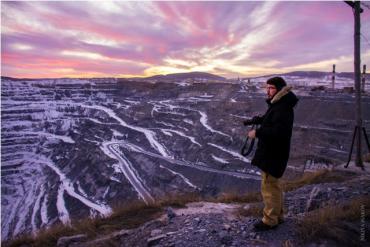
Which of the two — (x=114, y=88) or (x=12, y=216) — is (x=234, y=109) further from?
(x=114, y=88)

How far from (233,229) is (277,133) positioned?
5.27 ft

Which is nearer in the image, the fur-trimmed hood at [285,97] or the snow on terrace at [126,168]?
the fur-trimmed hood at [285,97]

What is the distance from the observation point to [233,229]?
5.29 meters

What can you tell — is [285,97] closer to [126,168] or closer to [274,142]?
[274,142]

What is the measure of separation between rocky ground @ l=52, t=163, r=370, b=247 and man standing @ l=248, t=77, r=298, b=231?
259 millimetres

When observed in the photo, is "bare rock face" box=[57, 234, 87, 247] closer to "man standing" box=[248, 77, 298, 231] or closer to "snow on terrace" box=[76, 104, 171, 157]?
"man standing" box=[248, 77, 298, 231]

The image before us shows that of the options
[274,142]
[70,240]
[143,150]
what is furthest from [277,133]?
[143,150]

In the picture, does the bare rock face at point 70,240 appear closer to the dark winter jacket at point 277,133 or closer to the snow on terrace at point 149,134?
the dark winter jacket at point 277,133

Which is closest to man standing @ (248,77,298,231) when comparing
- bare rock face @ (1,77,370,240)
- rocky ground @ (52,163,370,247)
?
rocky ground @ (52,163,370,247)

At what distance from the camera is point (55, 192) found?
37188mm

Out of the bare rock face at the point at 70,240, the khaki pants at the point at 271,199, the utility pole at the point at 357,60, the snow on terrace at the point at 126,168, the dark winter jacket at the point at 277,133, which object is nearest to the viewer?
the dark winter jacket at the point at 277,133

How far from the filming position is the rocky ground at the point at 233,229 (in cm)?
474

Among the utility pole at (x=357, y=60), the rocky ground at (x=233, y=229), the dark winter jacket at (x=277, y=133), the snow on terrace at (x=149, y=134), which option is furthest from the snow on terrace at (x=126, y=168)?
the dark winter jacket at (x=277, y=133)

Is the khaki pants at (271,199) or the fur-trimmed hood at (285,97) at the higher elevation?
the fur-trimmed hood at (285,97)
